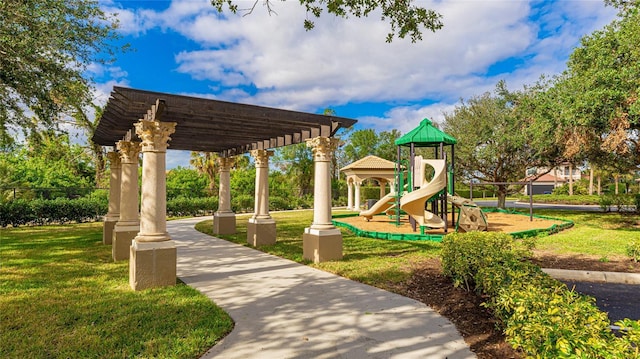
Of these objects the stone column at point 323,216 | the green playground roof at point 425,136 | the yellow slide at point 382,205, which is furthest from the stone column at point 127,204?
the yellow slide at point 382,205

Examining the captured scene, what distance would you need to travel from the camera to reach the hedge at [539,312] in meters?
2.49

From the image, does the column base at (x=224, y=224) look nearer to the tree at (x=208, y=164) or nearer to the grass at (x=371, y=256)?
the grass at (x=371, y=256)

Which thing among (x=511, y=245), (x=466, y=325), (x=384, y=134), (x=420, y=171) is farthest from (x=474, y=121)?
(x=384, y=134)

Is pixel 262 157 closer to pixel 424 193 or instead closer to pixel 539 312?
pixel 424 193

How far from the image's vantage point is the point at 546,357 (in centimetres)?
263

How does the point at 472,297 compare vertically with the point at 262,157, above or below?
below

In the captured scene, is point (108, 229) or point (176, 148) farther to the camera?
point (176, 148)

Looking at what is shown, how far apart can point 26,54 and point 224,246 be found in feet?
26.0

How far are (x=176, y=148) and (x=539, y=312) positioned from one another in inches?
520

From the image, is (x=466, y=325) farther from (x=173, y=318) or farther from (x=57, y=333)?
(x=57, y=333)

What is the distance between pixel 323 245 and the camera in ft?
28.7

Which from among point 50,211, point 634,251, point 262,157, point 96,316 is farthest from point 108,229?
point 634,251

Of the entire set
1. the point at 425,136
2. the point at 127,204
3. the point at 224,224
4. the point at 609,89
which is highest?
the point at 609,89

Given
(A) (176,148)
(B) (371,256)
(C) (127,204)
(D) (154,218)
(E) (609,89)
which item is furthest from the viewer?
(A) (176,148)
